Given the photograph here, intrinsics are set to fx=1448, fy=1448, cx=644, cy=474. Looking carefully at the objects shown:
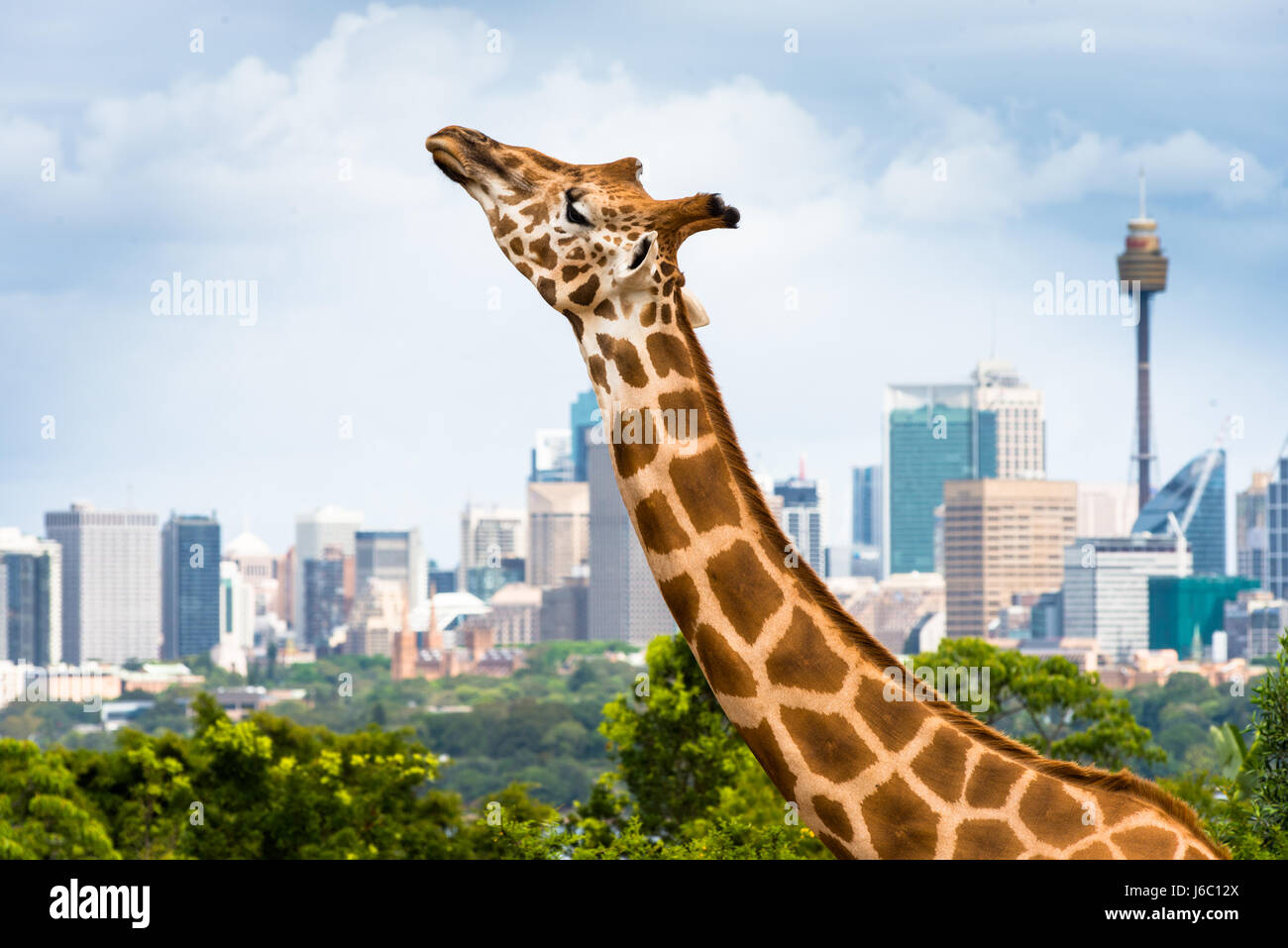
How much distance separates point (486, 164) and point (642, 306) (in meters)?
0.85

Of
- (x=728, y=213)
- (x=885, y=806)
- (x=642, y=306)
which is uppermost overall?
(x=728, y=213)

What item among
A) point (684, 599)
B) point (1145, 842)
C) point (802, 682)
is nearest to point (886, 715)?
point (802, 682)

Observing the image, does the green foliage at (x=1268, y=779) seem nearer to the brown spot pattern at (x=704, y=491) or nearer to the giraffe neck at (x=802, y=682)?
the giraffe neck at (x=802, y=682)

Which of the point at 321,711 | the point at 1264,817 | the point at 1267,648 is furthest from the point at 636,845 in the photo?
the point at 1267,648

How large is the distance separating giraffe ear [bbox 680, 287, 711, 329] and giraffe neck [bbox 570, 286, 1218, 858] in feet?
0.51

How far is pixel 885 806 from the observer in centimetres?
514

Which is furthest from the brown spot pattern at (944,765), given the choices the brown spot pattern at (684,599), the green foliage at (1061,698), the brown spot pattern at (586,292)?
the green foliage at (1061,698)

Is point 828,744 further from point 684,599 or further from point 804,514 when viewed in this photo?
point 804,514

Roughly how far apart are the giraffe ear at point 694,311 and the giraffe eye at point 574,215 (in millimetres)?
502

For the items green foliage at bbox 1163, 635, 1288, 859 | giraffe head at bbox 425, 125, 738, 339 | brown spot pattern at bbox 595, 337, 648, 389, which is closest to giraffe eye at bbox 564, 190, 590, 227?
giraffe head at bbox 425, 125, 738, 339

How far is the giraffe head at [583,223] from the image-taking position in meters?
5.43

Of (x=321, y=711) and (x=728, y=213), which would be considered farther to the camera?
(x=321, y=711)

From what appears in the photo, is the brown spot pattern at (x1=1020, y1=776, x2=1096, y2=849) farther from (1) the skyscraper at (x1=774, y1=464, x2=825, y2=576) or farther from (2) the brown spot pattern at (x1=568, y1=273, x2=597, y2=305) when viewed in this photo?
(1) the skyscraper at (x1=774, y1=464, x2=825, y2=576)
